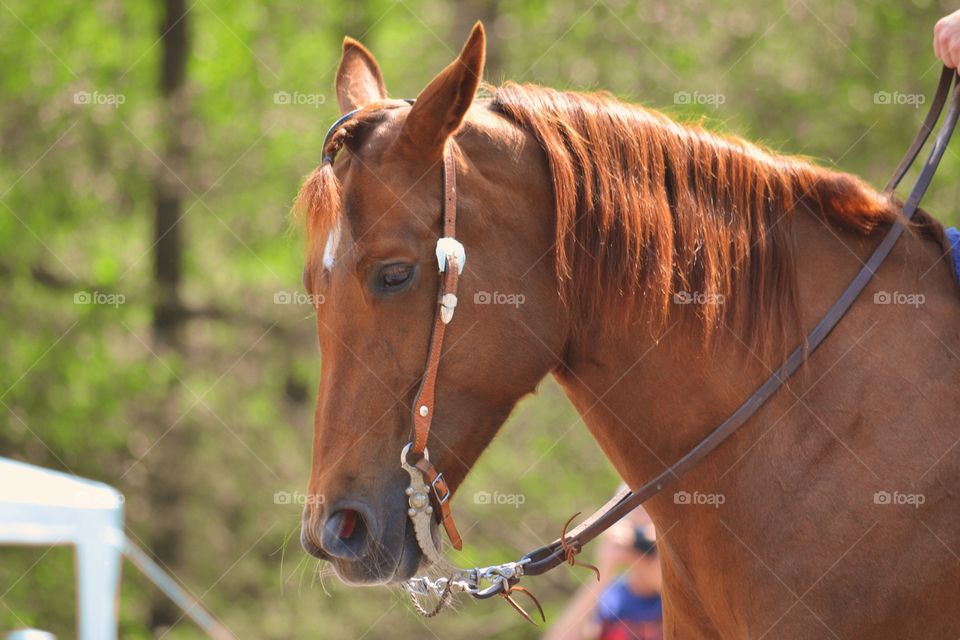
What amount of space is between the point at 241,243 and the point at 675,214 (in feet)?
34.8

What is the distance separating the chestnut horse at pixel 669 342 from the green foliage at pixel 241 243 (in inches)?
250

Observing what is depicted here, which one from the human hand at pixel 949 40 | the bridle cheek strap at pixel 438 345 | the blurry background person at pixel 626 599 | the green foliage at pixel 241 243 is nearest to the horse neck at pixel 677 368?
the bridle cheek strap at pixel 438 345

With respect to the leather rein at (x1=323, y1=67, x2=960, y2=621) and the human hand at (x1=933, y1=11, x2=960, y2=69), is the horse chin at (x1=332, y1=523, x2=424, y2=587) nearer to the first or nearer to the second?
the leather rein at (x1=323, y1=67, x2=960, y2=621)

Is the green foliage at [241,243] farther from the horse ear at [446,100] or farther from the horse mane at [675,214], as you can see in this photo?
the horse ear at [446,100]

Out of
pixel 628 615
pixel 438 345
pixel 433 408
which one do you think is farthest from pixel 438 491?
pixel 628 615

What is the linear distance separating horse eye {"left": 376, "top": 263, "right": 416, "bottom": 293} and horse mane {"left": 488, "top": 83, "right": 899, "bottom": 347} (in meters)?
0.37

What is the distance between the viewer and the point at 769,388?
251 centimetres

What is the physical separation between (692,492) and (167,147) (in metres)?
10.0

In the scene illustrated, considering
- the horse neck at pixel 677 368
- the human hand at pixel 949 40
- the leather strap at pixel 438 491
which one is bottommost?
the leather strap at pixel 438 491

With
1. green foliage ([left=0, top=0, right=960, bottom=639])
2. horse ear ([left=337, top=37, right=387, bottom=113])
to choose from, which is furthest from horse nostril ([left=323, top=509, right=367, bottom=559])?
green foliage ([left=0, top=0, right=960, bottom=639])

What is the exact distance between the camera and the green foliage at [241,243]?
9.56 metres

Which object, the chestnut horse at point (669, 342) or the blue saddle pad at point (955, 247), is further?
the blue saddle pad at point (955, 247)

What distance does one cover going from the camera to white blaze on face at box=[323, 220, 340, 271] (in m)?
2.51

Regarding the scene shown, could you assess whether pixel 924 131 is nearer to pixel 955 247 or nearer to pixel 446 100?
pixel 955 247
